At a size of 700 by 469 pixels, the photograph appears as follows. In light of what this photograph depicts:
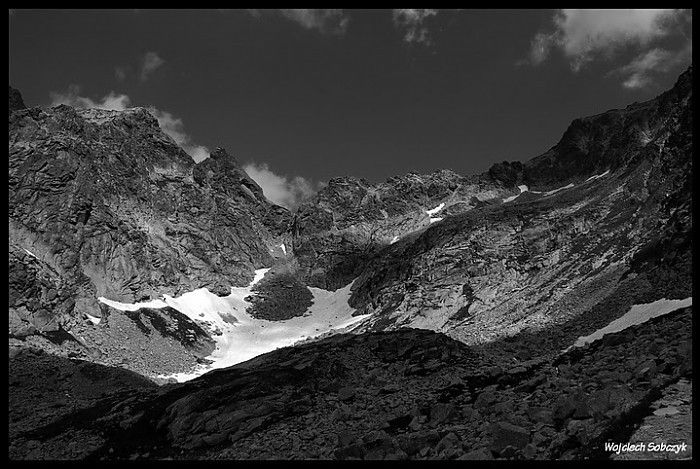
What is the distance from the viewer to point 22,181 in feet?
364

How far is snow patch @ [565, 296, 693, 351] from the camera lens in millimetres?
27438

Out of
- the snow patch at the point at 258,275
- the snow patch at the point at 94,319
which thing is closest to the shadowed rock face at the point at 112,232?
the snow patch at the point at 94,319

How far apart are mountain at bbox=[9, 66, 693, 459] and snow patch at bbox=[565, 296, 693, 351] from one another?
26cm

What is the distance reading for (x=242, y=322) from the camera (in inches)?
4592

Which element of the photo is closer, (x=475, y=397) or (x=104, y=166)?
(x=475, y=397)

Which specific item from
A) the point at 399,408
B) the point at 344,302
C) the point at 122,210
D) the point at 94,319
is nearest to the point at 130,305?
the point at 94,319

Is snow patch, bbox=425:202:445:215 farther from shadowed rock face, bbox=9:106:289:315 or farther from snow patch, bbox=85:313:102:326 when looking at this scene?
snow patch, bbox=85:313:102:326

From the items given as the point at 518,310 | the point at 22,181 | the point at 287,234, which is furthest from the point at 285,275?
the point at 518,310

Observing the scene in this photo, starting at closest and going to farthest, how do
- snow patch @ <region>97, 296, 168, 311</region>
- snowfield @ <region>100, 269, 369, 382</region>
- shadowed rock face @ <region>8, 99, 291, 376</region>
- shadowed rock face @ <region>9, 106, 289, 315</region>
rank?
shadowed rock face @ <region>8, 99, 291, 376</region> → snow patch @ <region>97, 296, 168, 311</region> → snowfield @ <region>100, 269, 369, 382</region> → shadowed rock face @ <region>9, 106, 289, 315</region>

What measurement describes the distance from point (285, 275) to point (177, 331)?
64.8 metres

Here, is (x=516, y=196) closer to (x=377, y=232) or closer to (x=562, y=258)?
(x=377, y=232)

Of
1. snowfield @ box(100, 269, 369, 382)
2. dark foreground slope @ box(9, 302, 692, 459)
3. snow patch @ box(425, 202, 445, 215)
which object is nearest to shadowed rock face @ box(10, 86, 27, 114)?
snowfield @ box(100, 269, 369, 382)

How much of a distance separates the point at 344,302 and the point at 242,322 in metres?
27.7
